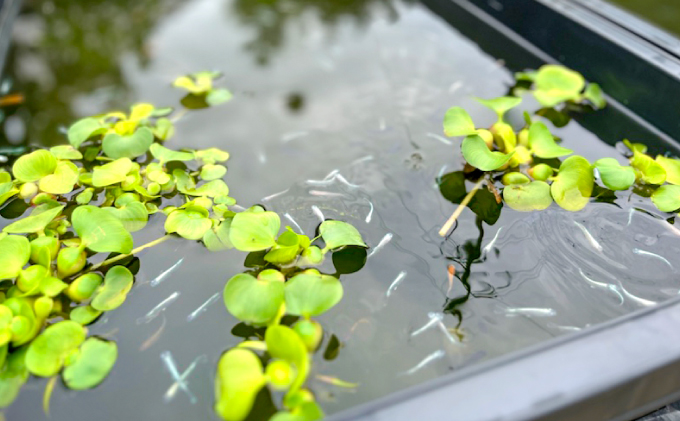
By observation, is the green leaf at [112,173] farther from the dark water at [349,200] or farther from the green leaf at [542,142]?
the green leaf at [542,142]

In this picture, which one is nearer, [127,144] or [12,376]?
[12,376]

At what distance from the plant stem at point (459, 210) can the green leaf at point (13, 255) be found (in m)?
0.54

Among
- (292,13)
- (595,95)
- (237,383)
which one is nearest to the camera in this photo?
(237,383)

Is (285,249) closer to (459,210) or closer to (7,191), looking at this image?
(459,210)

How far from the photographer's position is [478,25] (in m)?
1.21

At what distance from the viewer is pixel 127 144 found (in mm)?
800

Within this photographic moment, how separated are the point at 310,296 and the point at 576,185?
17.6 inches

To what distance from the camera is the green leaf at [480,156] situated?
0.73 metres

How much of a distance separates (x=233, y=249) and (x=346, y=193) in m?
0.20

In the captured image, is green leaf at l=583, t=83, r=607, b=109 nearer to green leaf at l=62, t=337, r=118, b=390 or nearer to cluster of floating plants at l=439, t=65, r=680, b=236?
cluster of floating plants at l=439, t=65, r=680, b=236

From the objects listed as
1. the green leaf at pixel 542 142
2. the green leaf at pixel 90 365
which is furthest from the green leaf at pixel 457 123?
the green leaf at pixel 90 365

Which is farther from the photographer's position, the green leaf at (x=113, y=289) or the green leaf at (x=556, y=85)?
the green leaf at (x=556, y=85)

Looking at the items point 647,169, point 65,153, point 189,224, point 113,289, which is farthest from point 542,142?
point 65,153

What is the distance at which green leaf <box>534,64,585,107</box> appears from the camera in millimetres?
950
